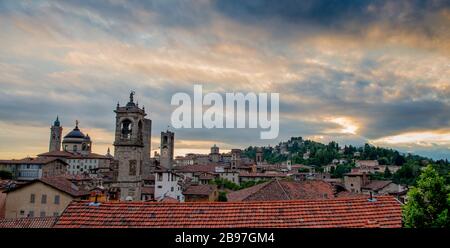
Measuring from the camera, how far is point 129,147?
24.9m

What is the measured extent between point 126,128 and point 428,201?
21587 mm

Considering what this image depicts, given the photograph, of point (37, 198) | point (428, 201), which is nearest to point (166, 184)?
point (37, 198)

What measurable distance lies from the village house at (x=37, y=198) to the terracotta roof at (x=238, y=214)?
1778cm

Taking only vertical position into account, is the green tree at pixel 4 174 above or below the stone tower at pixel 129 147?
below

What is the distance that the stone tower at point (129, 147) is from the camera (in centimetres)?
2461

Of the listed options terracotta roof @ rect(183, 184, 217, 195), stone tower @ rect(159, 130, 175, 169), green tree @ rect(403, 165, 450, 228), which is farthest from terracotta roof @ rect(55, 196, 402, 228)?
stone tower @ rect(159, 130, 175, 169)

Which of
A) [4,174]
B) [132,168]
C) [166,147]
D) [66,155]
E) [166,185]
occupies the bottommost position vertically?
[166,185]

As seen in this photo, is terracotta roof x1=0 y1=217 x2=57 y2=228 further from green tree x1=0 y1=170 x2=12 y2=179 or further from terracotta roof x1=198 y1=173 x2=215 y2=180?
green tree x1=0 y1=170 x2=12 y2=179

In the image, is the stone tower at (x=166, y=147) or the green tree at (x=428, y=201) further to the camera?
the stone tower at (x=166, y=147)

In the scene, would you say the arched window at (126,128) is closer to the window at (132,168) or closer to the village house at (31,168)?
the window at (132,168)

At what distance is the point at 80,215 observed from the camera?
24.0 ft

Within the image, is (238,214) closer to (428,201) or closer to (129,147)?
(428,201)

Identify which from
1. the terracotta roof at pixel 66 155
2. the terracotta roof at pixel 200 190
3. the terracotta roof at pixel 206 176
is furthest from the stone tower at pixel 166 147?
the terracotta roof at pixel 200 190

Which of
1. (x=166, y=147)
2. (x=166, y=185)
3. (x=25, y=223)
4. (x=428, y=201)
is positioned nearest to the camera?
(x=428, y=201)
